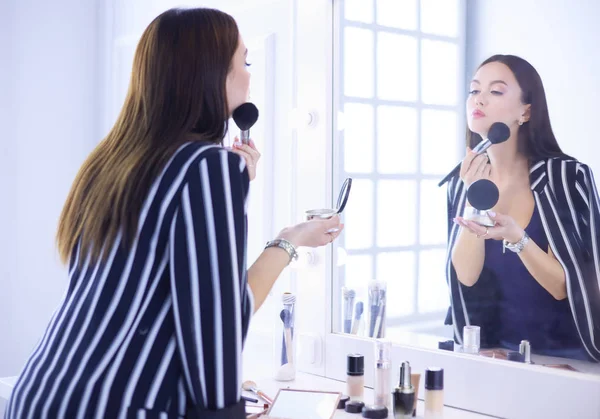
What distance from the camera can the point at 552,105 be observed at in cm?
120

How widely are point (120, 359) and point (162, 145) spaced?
0.29 metres

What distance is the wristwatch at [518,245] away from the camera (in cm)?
125

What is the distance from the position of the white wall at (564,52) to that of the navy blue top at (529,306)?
0.50ft

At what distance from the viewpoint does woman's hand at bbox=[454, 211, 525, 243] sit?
1261mm

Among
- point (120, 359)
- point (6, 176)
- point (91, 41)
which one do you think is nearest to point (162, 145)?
point (120, 359)

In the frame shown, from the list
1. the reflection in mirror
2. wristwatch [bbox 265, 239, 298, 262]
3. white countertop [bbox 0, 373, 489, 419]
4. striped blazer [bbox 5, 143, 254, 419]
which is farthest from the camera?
white countertop [bbox 0, 373, 489, 419]

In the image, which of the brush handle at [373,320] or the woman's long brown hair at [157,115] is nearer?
the woman's long brown hair at [157,115]

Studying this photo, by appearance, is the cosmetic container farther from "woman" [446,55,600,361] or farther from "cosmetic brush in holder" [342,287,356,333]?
"cosmetic brush in holder" [342,287,356,333]

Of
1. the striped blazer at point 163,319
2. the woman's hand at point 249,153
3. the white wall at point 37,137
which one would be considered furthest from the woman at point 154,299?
the white wall at point 37,137

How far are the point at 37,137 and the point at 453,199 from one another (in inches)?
67.4

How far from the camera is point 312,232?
3.92 ft

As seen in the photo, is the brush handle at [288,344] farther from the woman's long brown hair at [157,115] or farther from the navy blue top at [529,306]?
the woman's long brown hair at [157,115]

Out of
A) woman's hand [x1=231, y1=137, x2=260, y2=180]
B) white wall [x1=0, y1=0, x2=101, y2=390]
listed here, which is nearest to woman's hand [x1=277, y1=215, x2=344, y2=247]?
woman's hand [x1=231, y1=137, x2=260, y2=180]

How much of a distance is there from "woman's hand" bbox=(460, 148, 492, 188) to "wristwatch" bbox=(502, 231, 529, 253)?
13cm
